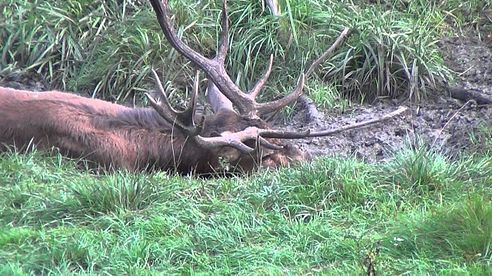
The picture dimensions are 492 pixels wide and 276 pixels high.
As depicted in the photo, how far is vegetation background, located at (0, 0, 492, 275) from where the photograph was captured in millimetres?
5105

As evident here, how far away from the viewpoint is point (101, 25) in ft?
32.7

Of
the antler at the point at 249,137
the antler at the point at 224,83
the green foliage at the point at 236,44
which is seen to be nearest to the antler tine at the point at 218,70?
the antler at the point at 224,83

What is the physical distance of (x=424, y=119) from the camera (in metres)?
8.91

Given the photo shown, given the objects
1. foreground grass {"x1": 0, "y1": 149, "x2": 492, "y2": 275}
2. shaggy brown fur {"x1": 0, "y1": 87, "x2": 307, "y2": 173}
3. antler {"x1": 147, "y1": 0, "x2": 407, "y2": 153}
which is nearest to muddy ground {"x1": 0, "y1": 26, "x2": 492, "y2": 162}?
antler {"x1": 147, "y1": 0, "x2": 407, "y2": 153}

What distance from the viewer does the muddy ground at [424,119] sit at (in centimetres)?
825

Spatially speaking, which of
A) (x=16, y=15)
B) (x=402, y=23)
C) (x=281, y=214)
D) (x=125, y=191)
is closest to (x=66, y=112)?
(x=125, y=191)

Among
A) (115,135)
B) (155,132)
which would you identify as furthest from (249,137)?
(115,135)

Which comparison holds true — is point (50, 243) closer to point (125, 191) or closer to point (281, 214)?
point (125, 191)

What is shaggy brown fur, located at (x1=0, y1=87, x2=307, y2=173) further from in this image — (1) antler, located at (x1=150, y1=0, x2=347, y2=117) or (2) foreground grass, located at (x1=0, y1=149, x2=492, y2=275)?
(2) foreground grass, located at (x1=0, y1=149, x2=492, y2=275)

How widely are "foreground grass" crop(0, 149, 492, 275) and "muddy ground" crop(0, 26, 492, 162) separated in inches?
58.0

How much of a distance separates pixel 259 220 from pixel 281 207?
27 centimetres

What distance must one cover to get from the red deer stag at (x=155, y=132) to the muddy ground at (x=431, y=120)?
82 cm

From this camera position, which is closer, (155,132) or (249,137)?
(249,137)

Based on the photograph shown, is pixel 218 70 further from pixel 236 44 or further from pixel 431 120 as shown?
pixel 431 120
